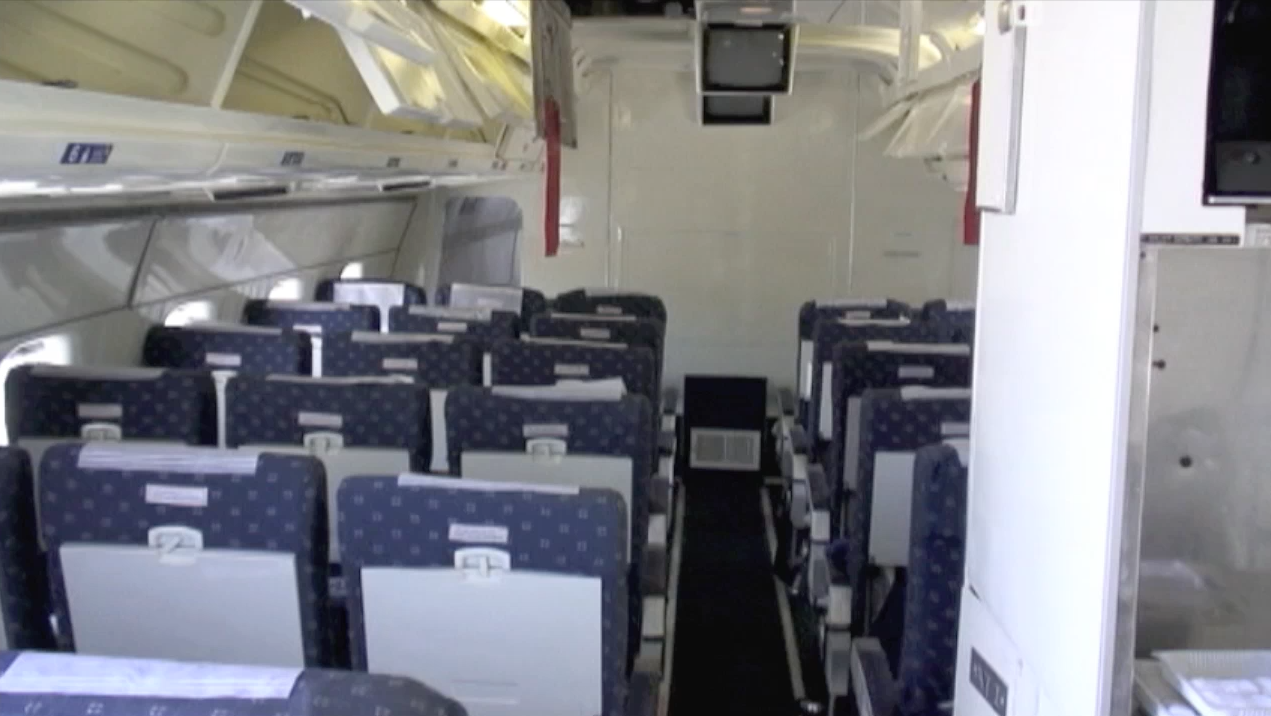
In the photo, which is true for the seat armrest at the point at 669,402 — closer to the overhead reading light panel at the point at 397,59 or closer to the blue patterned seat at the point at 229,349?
the blue patterned seat at the point at 229,349

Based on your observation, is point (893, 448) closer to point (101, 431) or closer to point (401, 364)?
point (401, 364)

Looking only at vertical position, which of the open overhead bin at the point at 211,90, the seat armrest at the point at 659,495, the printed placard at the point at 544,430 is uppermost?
the open overhead bin at the point at 211,90

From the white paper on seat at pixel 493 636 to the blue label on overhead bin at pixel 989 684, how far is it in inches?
33.5

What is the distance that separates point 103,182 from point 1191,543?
2967 millimetres

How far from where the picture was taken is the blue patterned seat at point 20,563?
3.18 meters

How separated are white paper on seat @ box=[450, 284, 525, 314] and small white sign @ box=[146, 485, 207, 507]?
6.16m

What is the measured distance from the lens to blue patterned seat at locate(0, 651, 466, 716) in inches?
63.2

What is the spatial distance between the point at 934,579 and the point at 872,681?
591mm

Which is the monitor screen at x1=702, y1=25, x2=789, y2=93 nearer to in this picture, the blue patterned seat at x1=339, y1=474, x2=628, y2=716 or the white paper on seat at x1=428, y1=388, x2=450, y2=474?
the white paper on seat at x1=428, y1=388, x2=450, y2=474

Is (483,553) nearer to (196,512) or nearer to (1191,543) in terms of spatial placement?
(196,512)

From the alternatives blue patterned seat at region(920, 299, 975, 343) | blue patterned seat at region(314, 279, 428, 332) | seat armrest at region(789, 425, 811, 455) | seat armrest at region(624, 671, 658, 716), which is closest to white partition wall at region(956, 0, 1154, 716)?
seat armrest at region(624, 671, 658, 716)

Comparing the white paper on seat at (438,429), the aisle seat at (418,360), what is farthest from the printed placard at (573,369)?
the white paper on seat at (438,429)

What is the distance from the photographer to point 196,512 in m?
3.08

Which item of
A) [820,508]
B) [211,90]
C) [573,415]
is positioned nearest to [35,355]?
[211,90]
